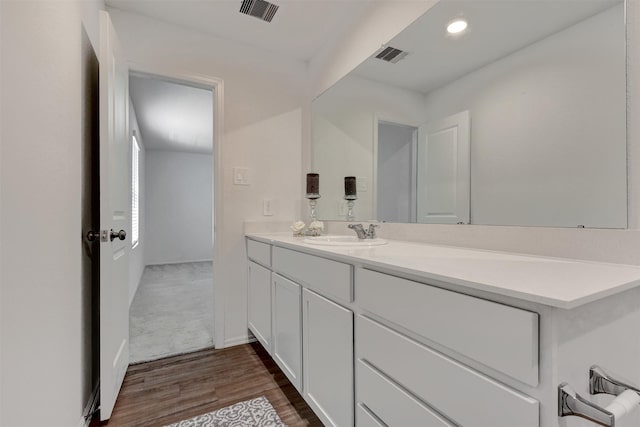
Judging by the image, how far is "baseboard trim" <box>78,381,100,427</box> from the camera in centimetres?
131

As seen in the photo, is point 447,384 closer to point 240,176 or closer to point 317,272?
point 317,272

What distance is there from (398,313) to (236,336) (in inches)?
70.1

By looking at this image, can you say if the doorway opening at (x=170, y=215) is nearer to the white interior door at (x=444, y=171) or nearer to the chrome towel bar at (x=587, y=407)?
the white interior door at (x=444, y=171)

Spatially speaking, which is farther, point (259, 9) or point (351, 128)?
point (351, 128)

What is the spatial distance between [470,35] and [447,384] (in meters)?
1.37

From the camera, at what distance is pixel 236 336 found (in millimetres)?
2215

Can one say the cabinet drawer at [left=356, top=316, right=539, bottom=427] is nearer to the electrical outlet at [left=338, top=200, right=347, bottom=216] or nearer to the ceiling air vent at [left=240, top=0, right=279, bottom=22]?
the electrical outlet at [left=338, top=200, right=347, bottom=216]

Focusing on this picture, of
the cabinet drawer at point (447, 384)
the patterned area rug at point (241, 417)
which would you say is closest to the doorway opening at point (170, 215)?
the patterned area rug at point (241, 417)

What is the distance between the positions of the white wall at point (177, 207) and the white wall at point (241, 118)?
4.29 meters

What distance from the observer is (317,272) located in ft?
4.01

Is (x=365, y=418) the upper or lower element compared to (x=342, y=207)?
lower

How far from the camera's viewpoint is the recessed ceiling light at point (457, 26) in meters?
1.28

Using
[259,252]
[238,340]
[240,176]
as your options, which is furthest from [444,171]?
[238,340]

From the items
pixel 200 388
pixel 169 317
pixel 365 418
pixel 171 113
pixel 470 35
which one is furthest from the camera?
pixel 171 113
